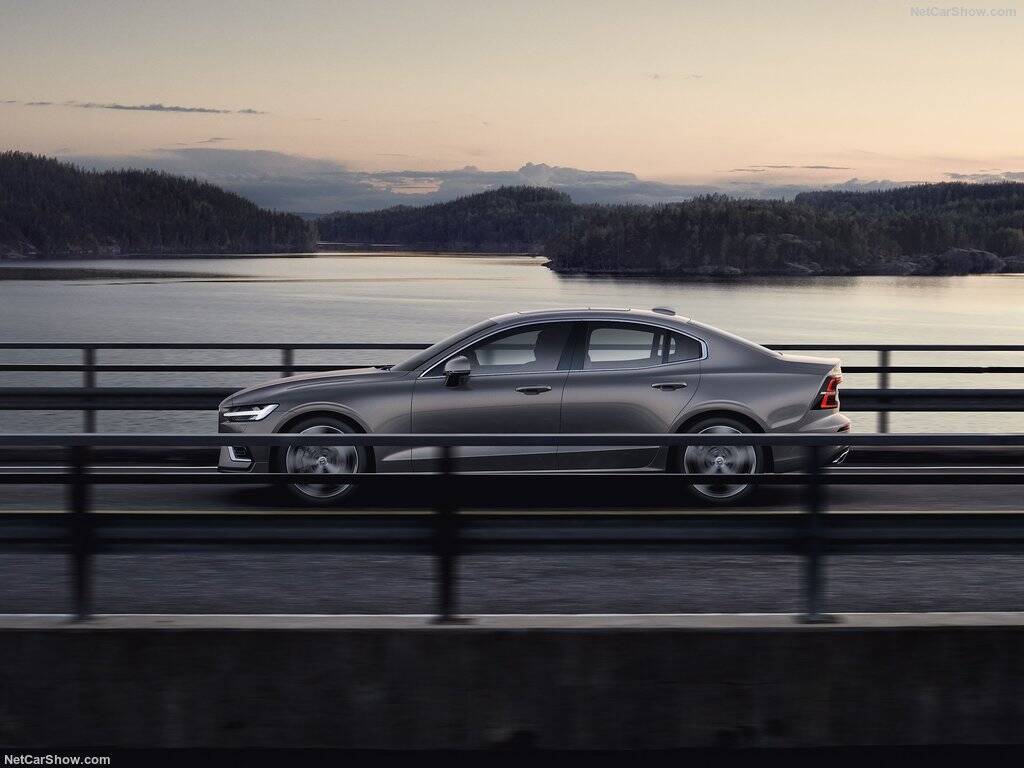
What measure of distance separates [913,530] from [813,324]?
111836 mm

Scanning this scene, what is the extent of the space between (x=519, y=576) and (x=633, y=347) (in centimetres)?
466

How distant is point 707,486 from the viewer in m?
5.39

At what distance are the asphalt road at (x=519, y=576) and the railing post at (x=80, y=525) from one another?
0.24 feet

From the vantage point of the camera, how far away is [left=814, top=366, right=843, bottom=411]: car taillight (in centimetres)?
1096

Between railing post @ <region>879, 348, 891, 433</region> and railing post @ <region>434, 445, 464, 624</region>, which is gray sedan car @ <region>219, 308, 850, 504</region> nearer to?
railing post @ <region>879, 348, 891, 433</region>

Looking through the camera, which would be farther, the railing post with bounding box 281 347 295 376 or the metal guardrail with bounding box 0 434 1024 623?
the railing post with bounding box 281 347 295 376

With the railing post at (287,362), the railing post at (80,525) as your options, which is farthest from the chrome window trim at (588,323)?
the railing post at (80,525)

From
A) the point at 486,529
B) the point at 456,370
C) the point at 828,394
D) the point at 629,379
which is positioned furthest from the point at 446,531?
the point at 828,394

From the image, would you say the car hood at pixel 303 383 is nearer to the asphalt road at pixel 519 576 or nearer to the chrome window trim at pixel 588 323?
the chrome window trim at pixel 588 323

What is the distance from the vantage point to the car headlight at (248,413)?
1102 cm

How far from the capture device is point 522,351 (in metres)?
11.1

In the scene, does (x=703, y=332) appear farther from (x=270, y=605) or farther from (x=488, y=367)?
(x=270, y=605)

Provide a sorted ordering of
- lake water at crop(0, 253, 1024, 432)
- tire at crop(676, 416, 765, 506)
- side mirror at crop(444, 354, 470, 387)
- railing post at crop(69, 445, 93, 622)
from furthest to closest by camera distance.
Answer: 1. lake water at crop(0, 253, 1024, 432)
2. side mirror at crop(444, 354, 470, 387)
3. tire at crop(676, 416, 765, 506)
4. railing post at crop(69, 445, 93, 622)


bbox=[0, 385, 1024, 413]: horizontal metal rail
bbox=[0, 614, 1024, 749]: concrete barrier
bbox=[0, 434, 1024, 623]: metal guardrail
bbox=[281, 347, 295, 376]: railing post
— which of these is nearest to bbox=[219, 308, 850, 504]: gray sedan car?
bbox=[0, 385, 1024, 413]: horizontal metal rail
